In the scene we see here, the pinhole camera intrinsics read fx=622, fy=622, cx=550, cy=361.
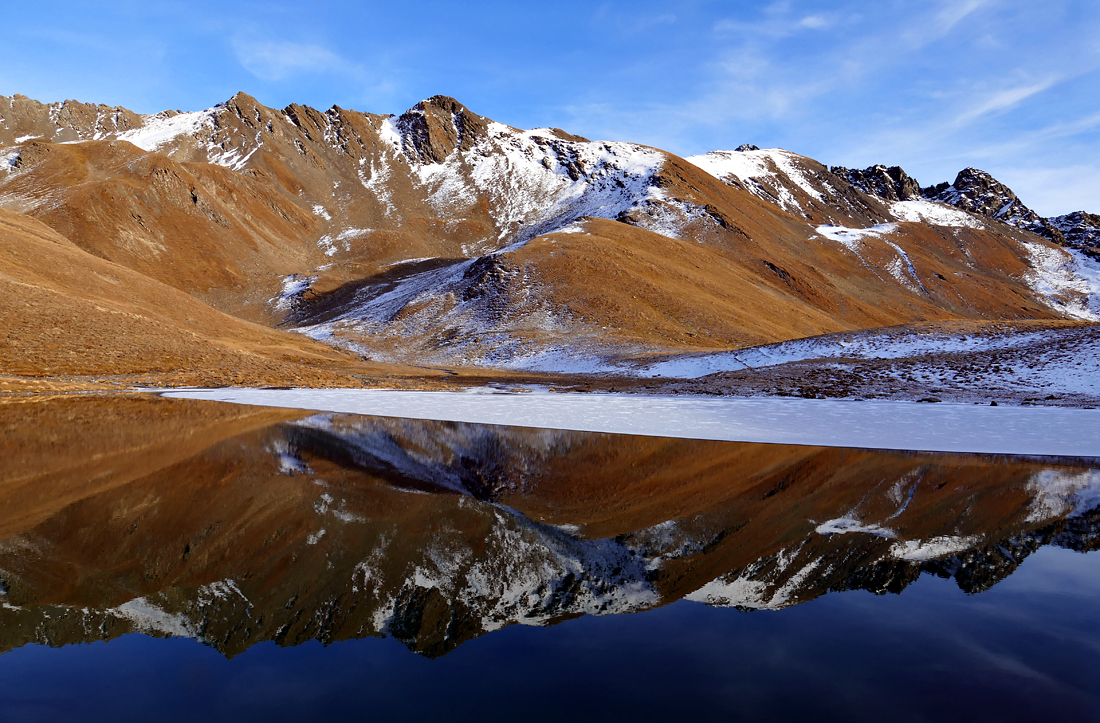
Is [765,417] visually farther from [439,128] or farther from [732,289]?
[439,128]

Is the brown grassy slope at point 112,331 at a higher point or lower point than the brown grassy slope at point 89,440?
higher

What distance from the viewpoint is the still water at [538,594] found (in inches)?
158

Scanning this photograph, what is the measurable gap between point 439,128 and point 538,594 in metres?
190

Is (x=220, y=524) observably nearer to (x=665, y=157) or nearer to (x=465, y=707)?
(x=465, y=707)

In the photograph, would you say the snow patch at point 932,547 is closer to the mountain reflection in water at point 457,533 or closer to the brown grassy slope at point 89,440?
the mountain reflection in water at point 457,533

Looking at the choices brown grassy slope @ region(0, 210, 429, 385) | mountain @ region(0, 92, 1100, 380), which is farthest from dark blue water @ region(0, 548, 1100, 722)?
mountain @ region(0, 92, 1100, 380)

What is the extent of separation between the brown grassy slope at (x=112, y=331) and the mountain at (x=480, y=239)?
1437 centimetres

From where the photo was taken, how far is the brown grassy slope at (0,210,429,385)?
1320 inches

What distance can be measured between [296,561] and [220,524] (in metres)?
1.80

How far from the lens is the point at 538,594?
5.78m

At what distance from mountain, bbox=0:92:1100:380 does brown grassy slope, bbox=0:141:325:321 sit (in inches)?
16.0

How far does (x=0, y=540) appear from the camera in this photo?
6496mm

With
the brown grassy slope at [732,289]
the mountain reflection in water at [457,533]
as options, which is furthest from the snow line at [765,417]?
the brown grassy slope at [732,289]

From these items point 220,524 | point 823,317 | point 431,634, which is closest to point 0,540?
point 220,524
